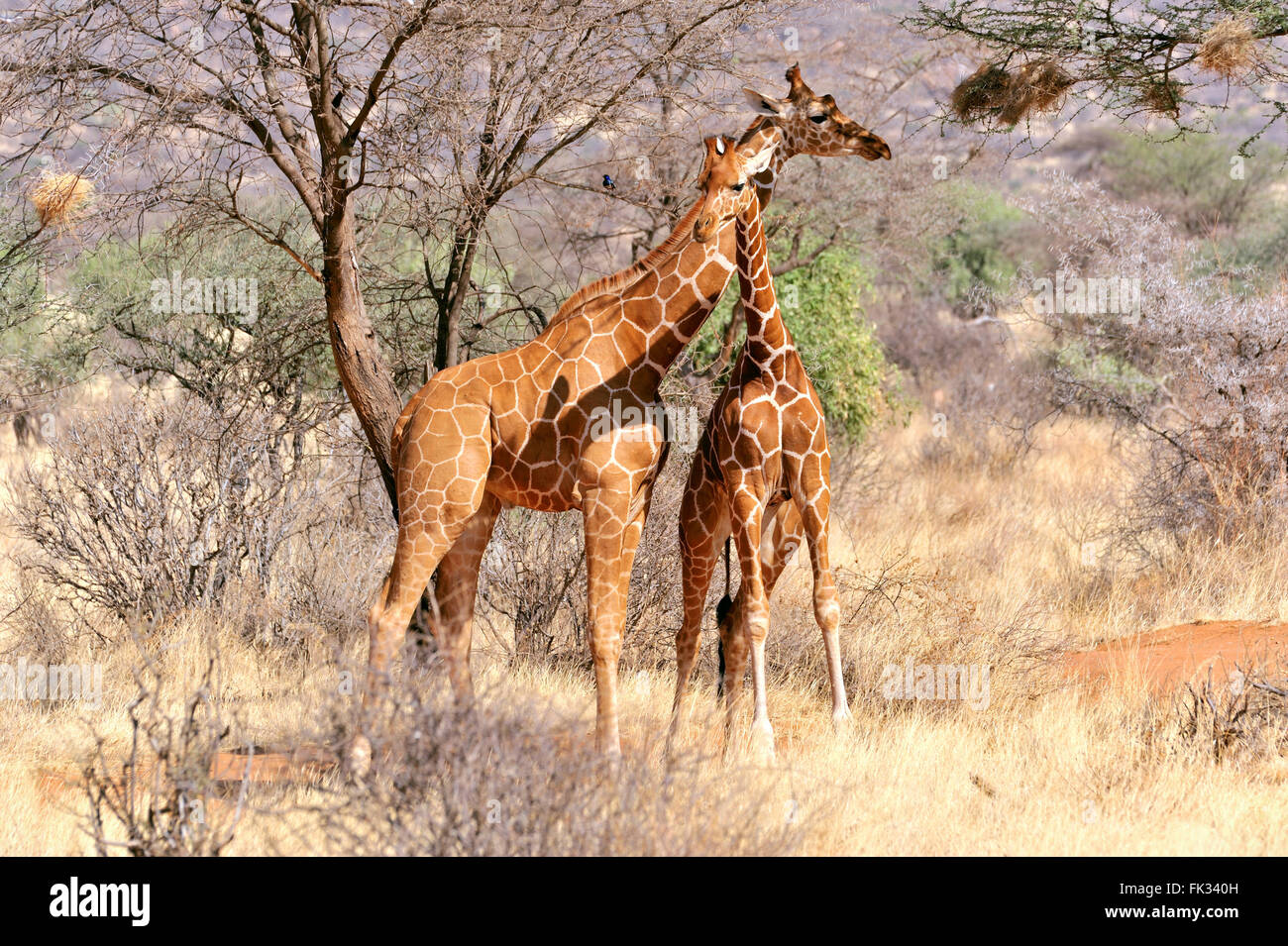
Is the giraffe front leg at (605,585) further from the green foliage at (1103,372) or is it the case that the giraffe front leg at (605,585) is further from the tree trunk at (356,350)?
Answer: the green foliage at (1103,372)

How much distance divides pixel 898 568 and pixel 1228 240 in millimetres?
18553

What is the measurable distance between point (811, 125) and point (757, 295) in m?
0.81

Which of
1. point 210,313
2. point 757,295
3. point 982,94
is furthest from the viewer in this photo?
point 210,313

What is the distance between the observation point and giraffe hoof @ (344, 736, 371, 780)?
14.8ft

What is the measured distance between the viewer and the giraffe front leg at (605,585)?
5.54 metres

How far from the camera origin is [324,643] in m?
7.80

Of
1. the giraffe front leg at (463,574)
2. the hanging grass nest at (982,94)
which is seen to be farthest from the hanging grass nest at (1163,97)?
the giraffe front leg at (463,574)

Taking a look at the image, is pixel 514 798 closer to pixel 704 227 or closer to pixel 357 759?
pixel 357 759

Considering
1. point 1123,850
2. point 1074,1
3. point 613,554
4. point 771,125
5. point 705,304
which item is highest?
point 1074,1

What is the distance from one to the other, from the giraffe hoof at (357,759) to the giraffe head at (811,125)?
3.25 meters

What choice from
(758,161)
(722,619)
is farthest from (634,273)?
(722,619)

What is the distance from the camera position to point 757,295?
591cm
